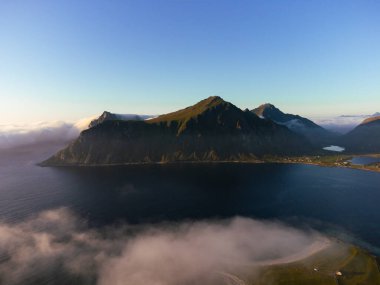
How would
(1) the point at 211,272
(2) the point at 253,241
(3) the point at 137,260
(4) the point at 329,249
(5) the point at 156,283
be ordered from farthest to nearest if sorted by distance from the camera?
(2) the point at 253,241 → (4) the point at 329,249 → (3) the point at 137,260 → (1) the point at 211,272 → (5) the point at 156,283

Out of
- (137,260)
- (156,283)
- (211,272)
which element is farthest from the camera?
(137,260)

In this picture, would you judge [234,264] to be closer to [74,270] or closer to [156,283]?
[156,283]

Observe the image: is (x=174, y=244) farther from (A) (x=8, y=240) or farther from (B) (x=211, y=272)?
(A) (x=8, y=240)

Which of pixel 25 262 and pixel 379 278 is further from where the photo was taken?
pixel 25 262

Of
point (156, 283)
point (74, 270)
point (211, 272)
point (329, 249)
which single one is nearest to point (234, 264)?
point (211, 272)

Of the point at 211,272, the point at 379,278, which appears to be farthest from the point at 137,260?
the point at 379,278

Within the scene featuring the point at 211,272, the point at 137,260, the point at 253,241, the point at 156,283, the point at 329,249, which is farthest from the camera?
the point at 253,241

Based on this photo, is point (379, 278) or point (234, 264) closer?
point (379, 278)

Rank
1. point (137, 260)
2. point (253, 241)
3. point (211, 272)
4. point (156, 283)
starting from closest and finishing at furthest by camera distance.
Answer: point (156, 283), point (211, 272), point (137, 260), point (253, 241)
